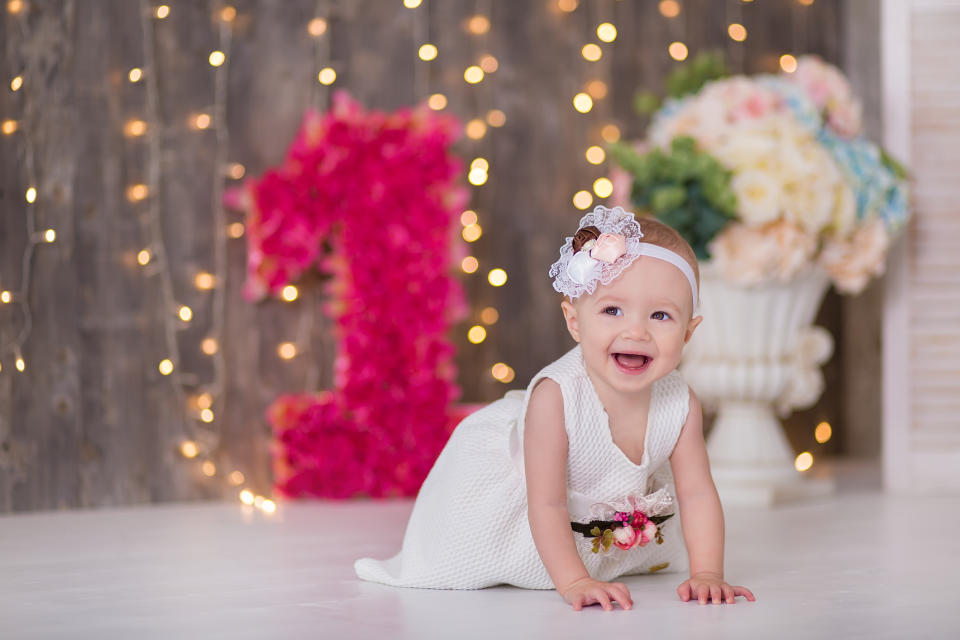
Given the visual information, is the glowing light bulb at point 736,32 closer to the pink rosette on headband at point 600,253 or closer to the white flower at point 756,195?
the white flower at point 756,195

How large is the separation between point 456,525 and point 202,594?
0.36m

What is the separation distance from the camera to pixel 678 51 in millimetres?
3119

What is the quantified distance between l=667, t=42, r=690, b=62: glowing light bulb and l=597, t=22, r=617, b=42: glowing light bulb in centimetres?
17

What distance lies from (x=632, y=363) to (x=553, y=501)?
0.69 ft

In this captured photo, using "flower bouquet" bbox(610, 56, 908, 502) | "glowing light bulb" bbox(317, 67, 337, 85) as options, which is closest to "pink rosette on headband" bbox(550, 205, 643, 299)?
"flower bouquet" bbox(610, 56, 908, 502)

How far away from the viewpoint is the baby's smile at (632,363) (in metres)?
1.59

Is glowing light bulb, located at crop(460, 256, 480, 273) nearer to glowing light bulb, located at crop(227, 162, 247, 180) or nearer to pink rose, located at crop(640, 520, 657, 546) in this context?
glowing light bulb, located at crop(227, 162, 247, 180)

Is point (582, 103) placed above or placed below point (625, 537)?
above

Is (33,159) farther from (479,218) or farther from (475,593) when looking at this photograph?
(475,593)

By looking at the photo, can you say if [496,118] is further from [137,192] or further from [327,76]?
[137,192]

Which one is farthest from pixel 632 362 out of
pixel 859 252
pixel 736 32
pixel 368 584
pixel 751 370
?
pixel 736 32

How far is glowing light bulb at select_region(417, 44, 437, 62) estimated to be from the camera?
281 cm

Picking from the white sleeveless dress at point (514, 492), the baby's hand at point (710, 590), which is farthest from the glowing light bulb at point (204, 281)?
the baby's hand at point (710, 590)

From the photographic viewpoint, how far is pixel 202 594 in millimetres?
1659
